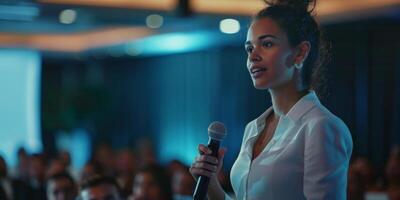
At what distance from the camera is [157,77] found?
45.5ft

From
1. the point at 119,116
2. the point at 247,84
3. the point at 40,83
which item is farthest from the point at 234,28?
the point at 40,83

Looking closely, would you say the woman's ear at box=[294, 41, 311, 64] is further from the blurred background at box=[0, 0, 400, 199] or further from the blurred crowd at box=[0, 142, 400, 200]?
the blurred background at box=[0, 0, 400, 199]

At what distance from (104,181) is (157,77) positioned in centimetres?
954

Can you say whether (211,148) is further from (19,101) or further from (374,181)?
(19,101)

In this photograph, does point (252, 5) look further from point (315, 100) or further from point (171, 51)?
point (315, 100)

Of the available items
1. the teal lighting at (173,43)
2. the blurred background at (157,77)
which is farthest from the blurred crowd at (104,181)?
the teal lighting at (173,43)

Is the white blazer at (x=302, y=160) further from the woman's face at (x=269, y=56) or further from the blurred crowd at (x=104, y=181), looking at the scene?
the blurred crowd at (x=104, y=181)

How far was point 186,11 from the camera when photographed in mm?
7070

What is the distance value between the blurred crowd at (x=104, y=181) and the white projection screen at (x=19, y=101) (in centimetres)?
392

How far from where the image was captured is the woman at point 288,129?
1.95 meters

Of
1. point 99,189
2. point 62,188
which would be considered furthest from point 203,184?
point 62,188

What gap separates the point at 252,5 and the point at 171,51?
4585mm

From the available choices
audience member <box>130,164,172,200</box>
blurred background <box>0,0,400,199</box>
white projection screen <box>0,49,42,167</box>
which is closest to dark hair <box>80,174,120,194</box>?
audience member <box>130,164,172,200</box>

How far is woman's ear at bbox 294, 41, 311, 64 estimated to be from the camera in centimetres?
212
